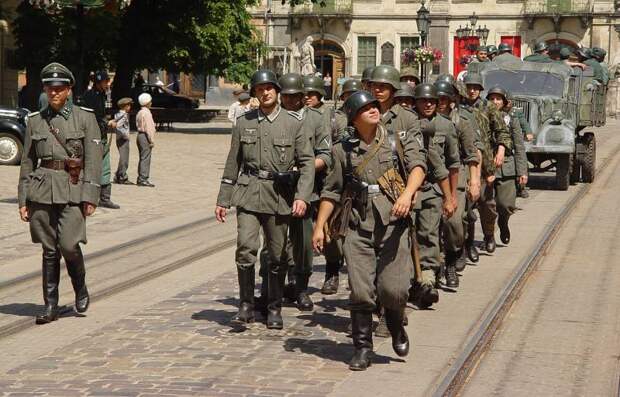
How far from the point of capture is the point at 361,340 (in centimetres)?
845

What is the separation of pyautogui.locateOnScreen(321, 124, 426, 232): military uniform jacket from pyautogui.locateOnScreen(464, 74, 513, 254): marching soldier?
4.89m

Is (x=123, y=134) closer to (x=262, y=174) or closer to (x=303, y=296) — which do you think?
(x=303, y=296)

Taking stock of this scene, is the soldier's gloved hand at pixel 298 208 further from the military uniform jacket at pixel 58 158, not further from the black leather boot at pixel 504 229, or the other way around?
the black leather boot at pixel 504 229

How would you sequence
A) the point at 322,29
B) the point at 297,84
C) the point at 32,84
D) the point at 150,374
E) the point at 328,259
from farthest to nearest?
the point at 322,29 → the point at 32,84 → the point at 328,259 → the point at 297,84 → the point at 150,374

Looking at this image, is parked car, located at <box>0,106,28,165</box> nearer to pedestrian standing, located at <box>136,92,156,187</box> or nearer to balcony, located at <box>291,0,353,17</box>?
pedestrian standing, located at <box>136,92,156,187</box>

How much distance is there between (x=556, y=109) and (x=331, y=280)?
14.5m

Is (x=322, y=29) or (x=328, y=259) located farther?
(x=322, y=29)

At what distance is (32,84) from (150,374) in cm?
3300

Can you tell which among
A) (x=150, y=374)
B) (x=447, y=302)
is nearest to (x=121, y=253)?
(x=447, y=302)

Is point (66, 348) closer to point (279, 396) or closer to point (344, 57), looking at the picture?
point (279, 396)

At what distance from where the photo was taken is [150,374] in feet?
27.0

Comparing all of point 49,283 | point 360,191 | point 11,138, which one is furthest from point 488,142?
point 11,138

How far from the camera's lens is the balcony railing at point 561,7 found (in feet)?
214

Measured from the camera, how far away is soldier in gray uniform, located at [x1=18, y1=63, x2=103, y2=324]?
10.0 meters
